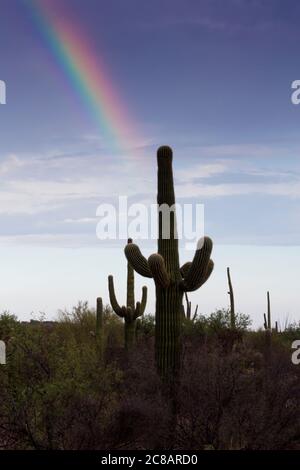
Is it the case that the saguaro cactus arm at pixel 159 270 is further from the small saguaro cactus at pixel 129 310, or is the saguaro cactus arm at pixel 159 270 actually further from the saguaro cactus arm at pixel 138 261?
the small saguaro cactus at pixel 129 310

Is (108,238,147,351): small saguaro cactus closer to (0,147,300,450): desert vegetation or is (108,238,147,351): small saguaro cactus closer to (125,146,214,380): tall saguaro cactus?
(0,147,300,450): desert vegetation

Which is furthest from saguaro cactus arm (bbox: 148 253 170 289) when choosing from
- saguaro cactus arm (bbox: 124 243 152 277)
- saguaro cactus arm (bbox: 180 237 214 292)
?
saguaro cactus arm (bbox: 124 243 152 277)

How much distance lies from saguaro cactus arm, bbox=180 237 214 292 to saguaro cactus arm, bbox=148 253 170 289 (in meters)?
0.55

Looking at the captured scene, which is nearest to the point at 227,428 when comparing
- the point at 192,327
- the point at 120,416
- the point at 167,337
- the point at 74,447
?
the point at 120,416

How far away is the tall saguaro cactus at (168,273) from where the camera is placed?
57.9ft

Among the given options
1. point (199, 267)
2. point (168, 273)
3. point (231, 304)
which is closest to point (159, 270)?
point (168, 273)

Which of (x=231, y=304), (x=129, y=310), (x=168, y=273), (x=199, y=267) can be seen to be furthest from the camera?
(x=231, y=304)

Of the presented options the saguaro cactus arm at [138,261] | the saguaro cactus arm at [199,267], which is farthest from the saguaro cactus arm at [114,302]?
the saguaro cactus arm at [199,267]

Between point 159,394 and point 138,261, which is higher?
point 138,261

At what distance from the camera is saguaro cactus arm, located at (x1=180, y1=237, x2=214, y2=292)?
1758 centimetres

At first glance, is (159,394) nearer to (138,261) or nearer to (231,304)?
(138,261)

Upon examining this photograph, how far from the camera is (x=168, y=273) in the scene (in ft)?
60.0

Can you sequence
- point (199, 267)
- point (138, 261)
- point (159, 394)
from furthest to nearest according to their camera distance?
point (138, 261) → point (199, 267) → point (159, 394)

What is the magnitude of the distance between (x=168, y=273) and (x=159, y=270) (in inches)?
36.2
